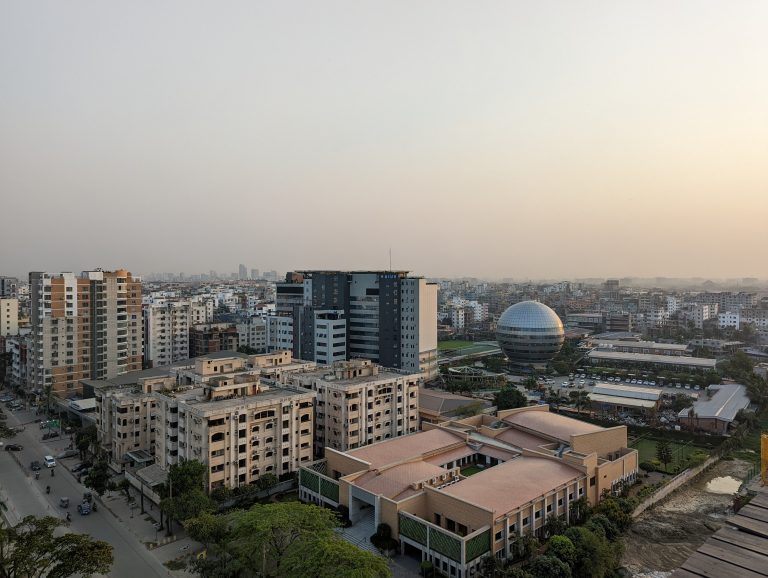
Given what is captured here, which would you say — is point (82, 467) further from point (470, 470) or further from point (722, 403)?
point (722, 403)

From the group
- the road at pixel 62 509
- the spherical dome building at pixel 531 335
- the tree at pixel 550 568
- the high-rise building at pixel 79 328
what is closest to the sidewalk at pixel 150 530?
the road at pixel 62 509

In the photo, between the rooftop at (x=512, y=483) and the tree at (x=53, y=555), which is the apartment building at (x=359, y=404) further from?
the tree at (x=53, y=555)

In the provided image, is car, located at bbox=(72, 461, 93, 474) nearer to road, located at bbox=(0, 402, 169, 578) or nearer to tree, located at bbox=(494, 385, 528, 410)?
road, located at bbox=(0, 402, 169, 578)

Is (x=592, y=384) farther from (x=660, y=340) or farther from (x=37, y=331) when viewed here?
(x=37, y=331)

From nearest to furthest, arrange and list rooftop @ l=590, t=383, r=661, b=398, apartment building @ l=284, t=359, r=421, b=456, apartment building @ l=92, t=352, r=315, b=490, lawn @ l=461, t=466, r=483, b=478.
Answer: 1. apartment building @ l=92, t=352, r=315, b=490
2. lawn @ l=461, t=466, r=483, b=478
3. apartment building @ l=284, t=359, r=421, b=456
4. rooftop @ l=590, t=383, r=661, b=398

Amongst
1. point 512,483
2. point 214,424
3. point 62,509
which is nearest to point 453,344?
point 512,483

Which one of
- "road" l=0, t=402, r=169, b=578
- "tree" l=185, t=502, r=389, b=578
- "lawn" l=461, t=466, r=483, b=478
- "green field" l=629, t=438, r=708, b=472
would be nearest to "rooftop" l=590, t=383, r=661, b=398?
"green field" l=629, t=438, r=708, b=472
